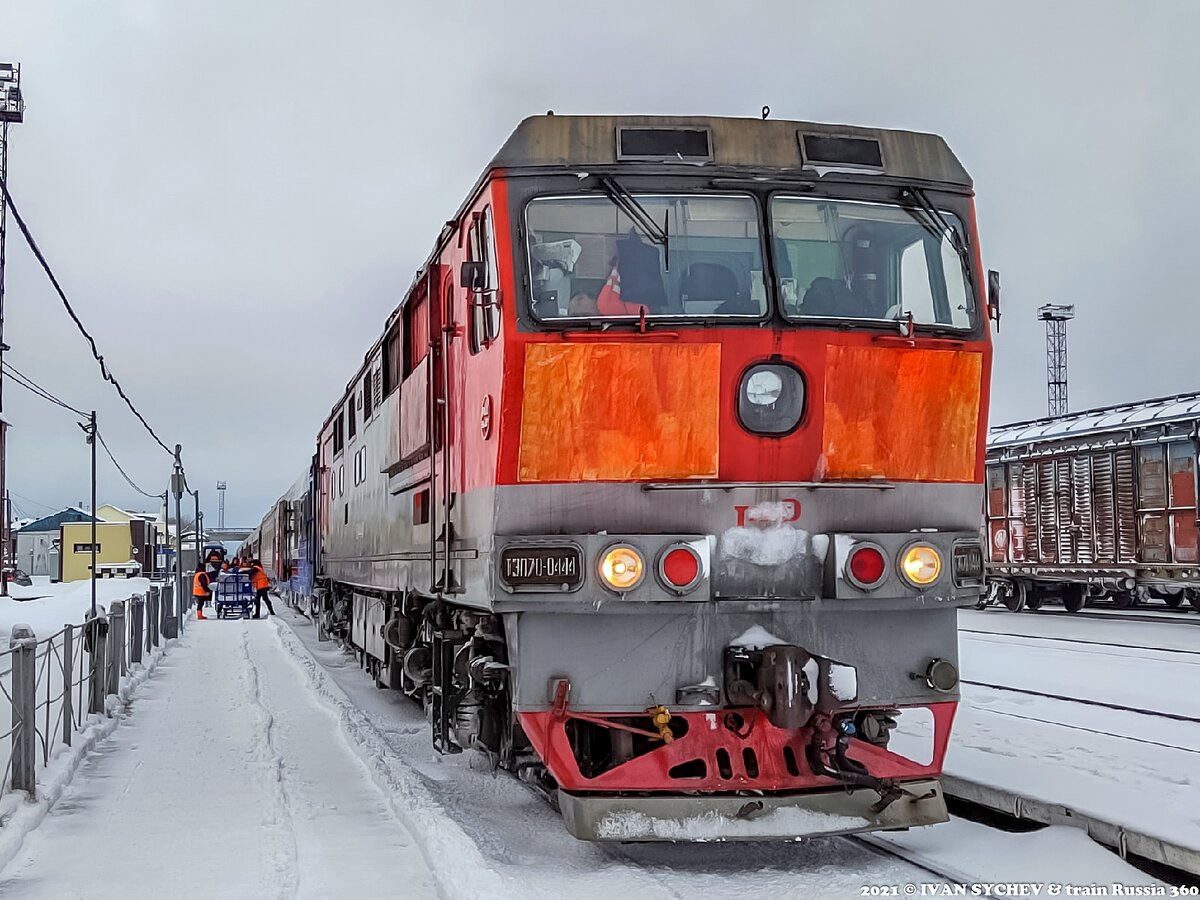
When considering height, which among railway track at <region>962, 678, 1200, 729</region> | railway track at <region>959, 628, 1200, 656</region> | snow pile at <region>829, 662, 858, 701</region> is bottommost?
railway track at <region>959, 628, 1200, 656</region>

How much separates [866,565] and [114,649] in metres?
8.56

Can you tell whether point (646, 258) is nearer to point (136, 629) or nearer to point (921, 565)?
point (921, 565)

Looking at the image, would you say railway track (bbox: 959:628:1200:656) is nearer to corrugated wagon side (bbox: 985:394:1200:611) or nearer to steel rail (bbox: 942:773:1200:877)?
corrugated wagon side (bbox: 985:394:1200:611)

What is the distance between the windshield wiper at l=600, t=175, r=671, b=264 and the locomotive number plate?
1.53m

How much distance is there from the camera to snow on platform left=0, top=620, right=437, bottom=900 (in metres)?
5.61

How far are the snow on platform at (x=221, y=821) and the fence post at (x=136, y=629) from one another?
3879 mm

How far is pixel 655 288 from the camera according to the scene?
601 cm

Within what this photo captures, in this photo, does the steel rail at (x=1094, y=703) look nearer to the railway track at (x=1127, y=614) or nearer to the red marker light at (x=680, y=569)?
the red marker light at (x=680, y=569)

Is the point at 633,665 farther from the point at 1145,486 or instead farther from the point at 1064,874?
the point at 1145,486

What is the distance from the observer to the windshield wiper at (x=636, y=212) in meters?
6.07

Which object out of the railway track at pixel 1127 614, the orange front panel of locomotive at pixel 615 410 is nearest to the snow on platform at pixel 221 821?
the orange front panel of locomotive at pixel 615 410

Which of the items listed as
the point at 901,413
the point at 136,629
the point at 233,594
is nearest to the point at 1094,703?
the point at 901,413

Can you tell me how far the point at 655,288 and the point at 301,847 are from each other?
3.37 m

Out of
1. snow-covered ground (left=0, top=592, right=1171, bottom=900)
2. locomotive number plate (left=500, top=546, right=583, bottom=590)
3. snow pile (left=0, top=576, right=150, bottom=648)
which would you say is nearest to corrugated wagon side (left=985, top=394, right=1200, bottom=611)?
snow-covered ground (left=0, top=592, right=1171, bottom=900)
